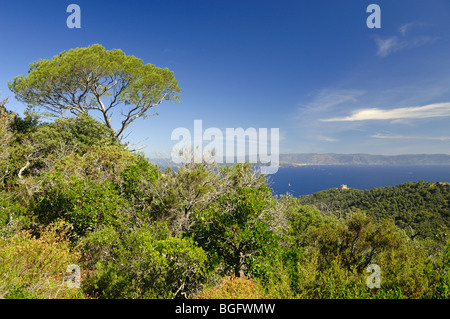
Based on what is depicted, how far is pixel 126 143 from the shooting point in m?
18.2

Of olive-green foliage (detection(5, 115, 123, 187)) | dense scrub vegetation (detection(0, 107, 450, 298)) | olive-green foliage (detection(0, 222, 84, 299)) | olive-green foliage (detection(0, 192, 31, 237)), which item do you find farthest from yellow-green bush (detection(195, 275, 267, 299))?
olive-green foliage (detection(5, 115, 123, 187))

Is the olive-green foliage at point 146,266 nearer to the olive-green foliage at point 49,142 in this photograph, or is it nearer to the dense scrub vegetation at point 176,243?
the dense scrub vegetation at point 176,243

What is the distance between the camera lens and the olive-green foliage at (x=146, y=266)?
231 inches

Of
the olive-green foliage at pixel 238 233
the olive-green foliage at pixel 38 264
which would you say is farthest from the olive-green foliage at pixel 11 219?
the olive-green foliage at pixel 238 233

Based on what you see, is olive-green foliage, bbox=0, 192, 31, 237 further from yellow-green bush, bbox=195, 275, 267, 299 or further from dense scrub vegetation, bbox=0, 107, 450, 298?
yellow-green bush, bbox=195, 275, 267, 299

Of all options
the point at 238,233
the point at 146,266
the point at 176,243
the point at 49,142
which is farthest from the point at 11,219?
the point at 238,233

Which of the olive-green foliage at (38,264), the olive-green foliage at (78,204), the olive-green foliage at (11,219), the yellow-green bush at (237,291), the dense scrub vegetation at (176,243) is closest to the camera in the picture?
the yellow-green bush at (237,291)

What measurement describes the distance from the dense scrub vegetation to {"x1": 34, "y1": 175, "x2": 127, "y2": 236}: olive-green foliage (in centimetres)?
4

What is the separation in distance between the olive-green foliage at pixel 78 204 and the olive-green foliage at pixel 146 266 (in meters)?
0.76

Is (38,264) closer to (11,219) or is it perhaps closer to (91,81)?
(11,219)

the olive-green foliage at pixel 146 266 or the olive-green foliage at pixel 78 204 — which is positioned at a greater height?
the olive-green foliage at pixel 78 204

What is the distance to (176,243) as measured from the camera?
5863 mm

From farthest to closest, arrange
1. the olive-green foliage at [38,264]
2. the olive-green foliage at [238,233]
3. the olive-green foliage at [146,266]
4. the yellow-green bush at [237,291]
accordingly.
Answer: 1. the olive-green foliage at [238,233]
2. the olive-green foliage at [146,266]
3. the olive-green foliage at [38,264]
4. the yellow-green bush at [237,291]

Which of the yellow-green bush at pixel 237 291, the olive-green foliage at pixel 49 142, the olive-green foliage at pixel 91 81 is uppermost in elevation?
the olive-green foliage at pixel 91 81
